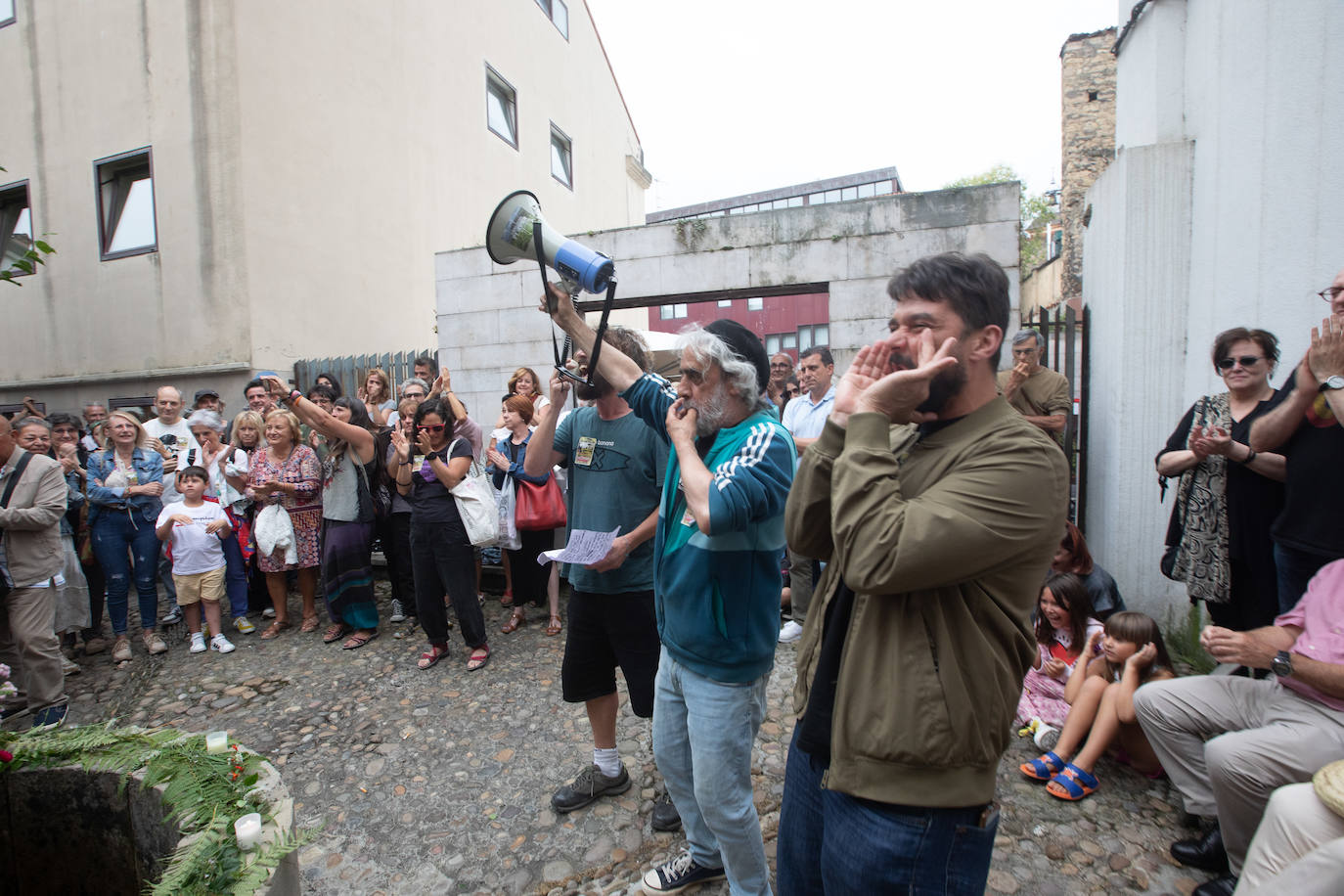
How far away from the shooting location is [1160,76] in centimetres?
480

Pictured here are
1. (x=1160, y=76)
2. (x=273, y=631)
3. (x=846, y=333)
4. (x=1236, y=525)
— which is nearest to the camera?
(x=1236, y=525)

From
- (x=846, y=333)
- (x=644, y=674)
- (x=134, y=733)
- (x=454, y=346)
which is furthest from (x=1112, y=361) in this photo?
(x=454, y=346)

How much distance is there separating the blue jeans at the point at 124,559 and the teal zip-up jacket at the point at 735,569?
535 cm

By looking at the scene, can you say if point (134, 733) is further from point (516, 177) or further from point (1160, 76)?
point (516, 177)

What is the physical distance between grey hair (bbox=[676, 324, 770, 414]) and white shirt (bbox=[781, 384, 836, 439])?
9.79ft

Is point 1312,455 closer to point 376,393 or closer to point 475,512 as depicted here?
point 475,512

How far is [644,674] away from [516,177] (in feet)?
46.7

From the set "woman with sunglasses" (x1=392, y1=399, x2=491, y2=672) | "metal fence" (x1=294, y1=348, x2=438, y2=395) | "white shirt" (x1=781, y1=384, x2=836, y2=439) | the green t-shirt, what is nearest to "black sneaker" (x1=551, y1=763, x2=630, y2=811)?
the green t-shirt

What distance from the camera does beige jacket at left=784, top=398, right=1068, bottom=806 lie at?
50.8 inches

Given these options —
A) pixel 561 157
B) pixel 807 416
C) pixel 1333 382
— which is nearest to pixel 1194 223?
pixel 1333 382

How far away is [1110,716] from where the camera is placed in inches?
126

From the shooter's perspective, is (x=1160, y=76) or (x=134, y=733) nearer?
(x=134, y=733)

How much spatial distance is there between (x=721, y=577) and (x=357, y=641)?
4166 mm

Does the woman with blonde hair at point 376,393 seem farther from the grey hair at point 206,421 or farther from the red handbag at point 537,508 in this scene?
the red handbag at point 537,508
